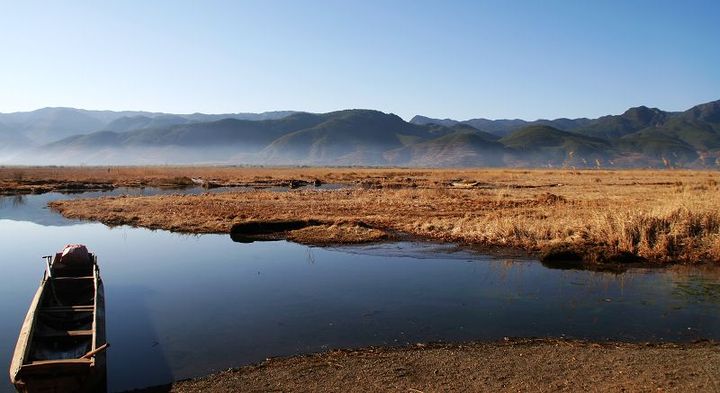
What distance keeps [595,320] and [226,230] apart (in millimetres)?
21419

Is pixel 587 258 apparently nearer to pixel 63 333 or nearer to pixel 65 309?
pixel 65 309

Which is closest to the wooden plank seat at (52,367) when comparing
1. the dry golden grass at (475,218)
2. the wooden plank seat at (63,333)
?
the wooden plank seat at (63,333)

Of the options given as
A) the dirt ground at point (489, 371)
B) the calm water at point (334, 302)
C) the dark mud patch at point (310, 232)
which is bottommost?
the calm water at point (334, 302)

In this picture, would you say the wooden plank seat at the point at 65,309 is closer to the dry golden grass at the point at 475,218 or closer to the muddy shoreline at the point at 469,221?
the muddy shoreline at the point at 469,221

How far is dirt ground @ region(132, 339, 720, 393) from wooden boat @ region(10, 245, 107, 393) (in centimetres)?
136

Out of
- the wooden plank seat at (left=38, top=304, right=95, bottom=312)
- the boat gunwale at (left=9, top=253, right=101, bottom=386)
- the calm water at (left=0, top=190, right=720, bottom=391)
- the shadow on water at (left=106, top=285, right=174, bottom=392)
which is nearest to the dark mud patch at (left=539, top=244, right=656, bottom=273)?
the calm water at (left=0, top=190, right=720, bottom=391)

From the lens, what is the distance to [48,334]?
1073 cm

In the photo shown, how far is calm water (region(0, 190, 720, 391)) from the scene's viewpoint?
12.5 metres

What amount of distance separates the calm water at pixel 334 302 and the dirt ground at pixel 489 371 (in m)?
1.01

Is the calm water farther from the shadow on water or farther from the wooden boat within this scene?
the wooden boat

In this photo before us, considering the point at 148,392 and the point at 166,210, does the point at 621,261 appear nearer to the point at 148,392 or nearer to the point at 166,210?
the point at 148,392

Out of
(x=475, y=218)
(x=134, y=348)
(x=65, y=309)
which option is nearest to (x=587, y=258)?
(x=475, y=218)

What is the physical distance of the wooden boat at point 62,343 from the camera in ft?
29.0

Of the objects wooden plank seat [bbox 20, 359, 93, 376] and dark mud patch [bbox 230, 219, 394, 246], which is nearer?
wooden plank seat [bbox 20, 359, 93, 376]
